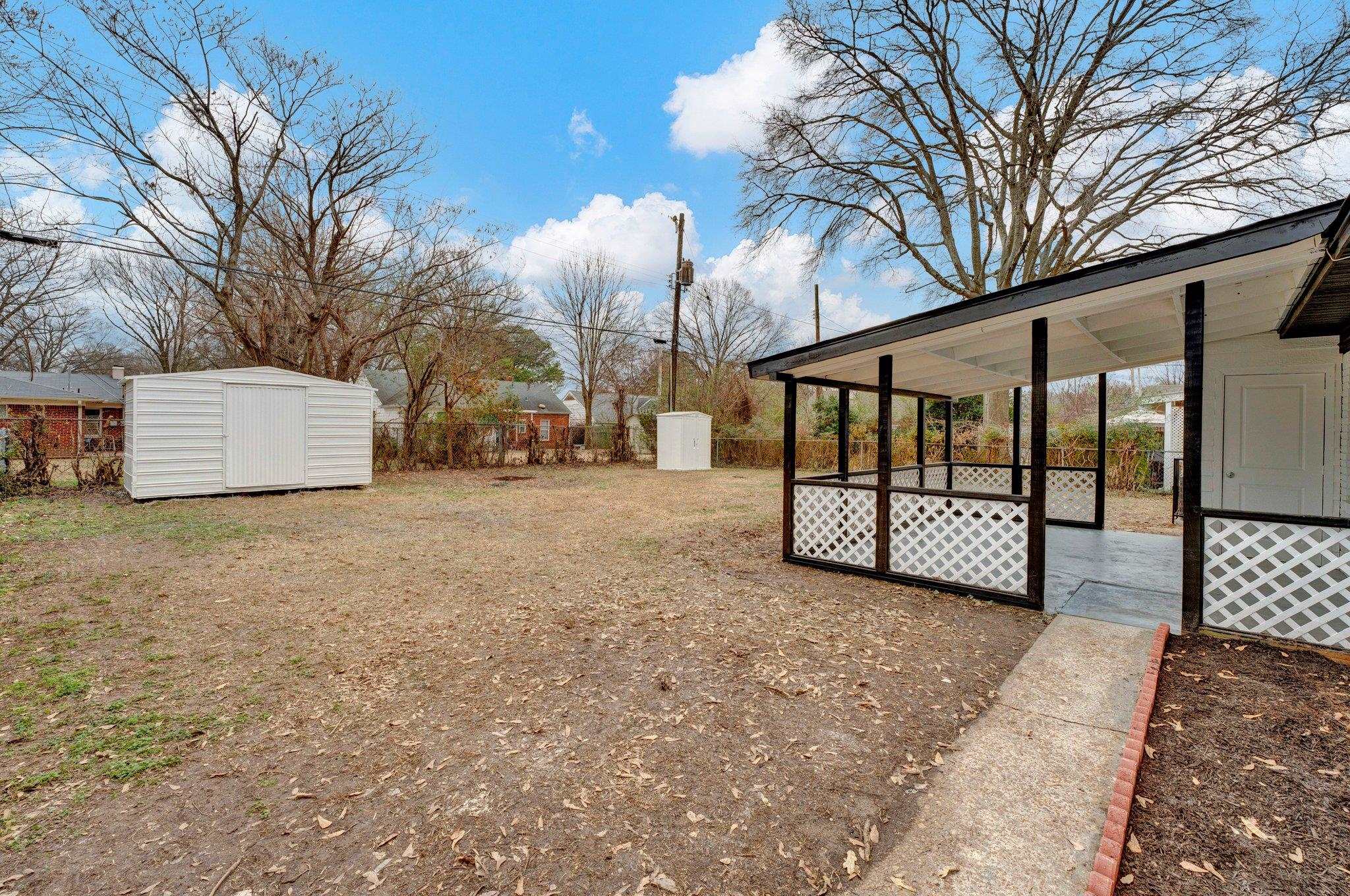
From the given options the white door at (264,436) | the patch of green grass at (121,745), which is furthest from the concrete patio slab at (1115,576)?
the white door at (264,436)

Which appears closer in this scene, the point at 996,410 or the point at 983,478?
the point at 983,478

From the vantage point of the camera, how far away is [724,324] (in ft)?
86.8

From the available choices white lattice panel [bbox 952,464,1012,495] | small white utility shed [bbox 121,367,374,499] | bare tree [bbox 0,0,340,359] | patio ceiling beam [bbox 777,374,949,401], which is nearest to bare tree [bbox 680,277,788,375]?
bare tree [bbox 0,0,340,359]

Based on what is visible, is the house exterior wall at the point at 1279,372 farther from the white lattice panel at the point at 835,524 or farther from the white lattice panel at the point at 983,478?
the white lattice panel at the point at 983,478

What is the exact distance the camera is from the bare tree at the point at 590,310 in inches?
945

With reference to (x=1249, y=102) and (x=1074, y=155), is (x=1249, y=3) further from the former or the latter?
(x=1074, y=155)

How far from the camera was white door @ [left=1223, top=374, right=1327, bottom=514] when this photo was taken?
4.89 m

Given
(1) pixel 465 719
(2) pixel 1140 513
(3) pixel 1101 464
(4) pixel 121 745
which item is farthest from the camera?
(2) pixel 1140 513

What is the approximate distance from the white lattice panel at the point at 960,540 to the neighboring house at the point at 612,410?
15.2m

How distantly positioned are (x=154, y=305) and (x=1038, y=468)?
32.4 m

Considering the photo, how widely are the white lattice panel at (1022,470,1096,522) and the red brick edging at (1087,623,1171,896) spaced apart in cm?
574

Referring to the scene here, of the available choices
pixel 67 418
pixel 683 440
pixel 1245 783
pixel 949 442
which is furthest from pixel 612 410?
pixel 1245 783

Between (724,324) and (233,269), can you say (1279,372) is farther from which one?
(724,324)

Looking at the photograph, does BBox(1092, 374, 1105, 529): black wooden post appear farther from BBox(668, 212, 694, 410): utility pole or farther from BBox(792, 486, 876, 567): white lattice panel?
BBox(668, 212, 694, 410): utility pole
